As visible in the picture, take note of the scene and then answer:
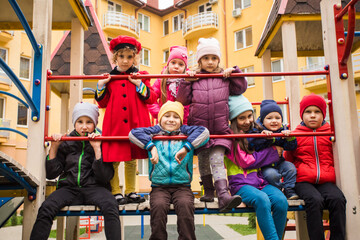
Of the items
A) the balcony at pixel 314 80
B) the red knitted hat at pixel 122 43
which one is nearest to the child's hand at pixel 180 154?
the red knitted hat at pixel 122 43

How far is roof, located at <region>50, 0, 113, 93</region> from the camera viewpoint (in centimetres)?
707

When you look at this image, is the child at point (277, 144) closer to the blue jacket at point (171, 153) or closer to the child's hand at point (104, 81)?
the blue jacket at point (171, 153)

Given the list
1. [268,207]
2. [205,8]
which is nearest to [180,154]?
[268,207]

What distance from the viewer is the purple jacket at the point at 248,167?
3.24 meters

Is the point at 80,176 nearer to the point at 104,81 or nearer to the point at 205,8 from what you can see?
the point at 104,81

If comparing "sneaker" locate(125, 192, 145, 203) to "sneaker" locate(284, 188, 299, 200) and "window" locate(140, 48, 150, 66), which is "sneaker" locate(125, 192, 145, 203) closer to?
"sneaker" locate(284, 188, 299, 200)

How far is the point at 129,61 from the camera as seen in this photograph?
12.1 ft

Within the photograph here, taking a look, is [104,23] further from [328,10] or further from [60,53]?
[328,10]

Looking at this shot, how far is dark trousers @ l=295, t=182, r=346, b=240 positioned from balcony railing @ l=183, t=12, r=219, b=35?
63.7 feet

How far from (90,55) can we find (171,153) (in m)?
4.83

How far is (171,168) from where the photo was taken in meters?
3.09

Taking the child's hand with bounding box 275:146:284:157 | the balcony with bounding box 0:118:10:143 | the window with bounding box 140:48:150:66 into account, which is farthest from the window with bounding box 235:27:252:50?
the child's hand with bounding box 275:146:284:157

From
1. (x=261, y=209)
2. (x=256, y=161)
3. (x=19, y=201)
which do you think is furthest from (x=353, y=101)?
(x=19, y=201)

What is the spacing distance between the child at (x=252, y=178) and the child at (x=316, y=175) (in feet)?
0.80
